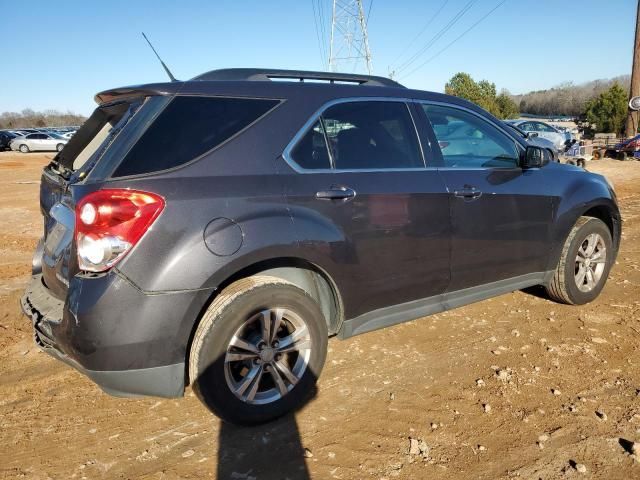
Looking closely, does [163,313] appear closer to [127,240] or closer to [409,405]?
[127,240]

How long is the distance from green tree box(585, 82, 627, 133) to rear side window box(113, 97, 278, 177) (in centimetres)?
4229

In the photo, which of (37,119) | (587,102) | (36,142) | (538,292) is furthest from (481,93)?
A: (37,119)

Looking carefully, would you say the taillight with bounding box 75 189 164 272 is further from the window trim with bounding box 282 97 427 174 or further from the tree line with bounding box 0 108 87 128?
the tree line with bounding box 0 108 87 128

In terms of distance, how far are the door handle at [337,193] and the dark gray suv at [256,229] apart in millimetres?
13

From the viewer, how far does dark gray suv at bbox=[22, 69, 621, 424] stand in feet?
7.66

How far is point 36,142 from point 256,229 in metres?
38.6

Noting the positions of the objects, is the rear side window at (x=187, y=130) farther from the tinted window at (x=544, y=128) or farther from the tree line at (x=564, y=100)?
the tree line at (x=564, y=100)

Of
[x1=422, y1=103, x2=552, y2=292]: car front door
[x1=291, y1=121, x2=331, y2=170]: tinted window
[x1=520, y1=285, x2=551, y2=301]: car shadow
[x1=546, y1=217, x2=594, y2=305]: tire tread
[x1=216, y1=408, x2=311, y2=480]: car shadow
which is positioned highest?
[x1=291, y1=121, x2=331, y2=170]: tinted window

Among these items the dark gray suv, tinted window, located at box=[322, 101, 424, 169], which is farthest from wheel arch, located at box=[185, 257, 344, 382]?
tinted window, located at box=[322, 101, 424, 169]

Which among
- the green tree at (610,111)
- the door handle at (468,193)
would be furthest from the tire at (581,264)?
the green tree at (610,111)

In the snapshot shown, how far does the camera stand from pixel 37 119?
9400 cm

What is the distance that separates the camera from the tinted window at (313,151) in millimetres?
2822

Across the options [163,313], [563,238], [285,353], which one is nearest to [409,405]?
[285,353]

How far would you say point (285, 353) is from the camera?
284cm
